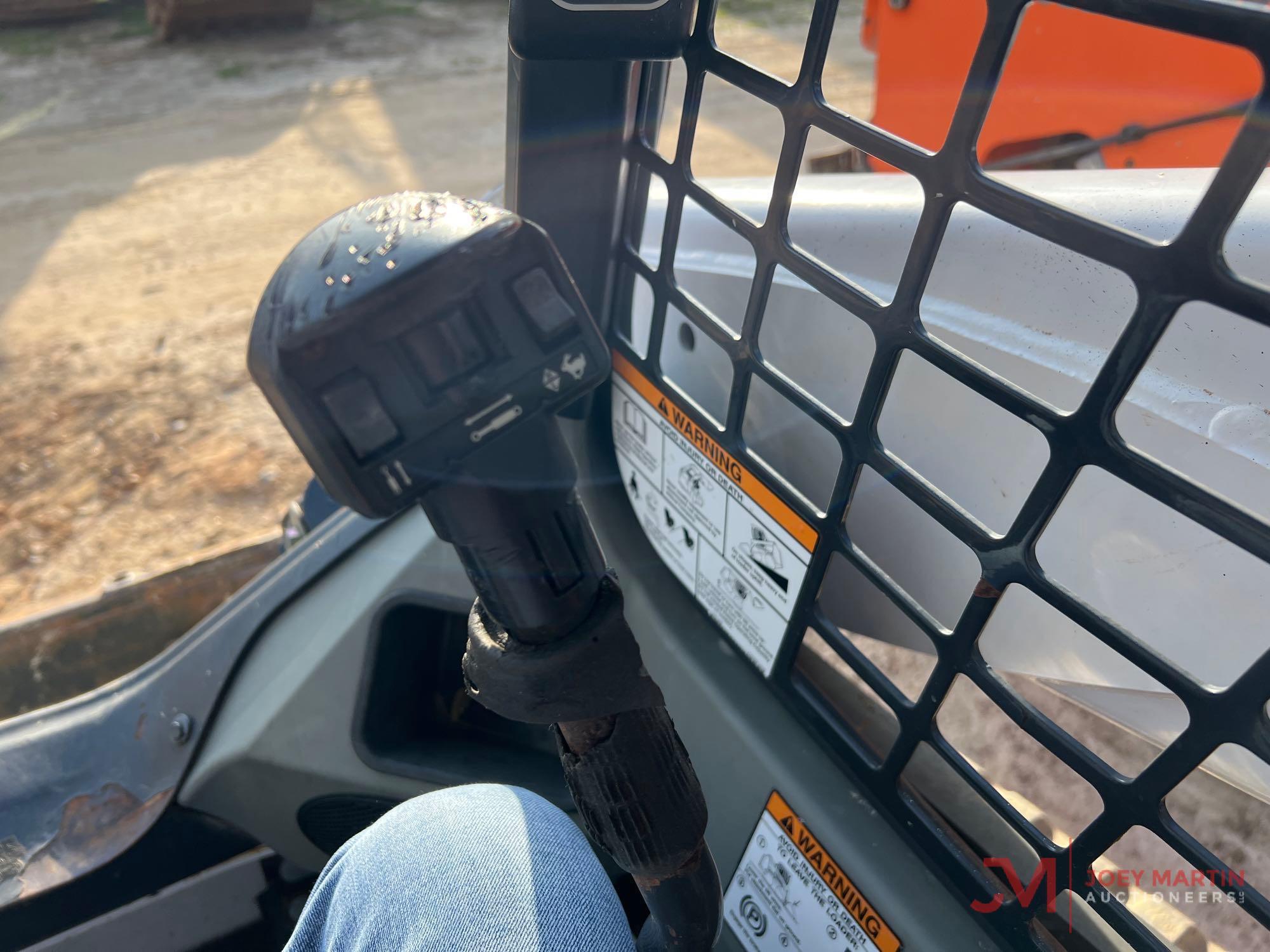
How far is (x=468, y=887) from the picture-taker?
25.5 inches

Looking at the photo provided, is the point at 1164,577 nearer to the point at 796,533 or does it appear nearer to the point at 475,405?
the point at 796,533

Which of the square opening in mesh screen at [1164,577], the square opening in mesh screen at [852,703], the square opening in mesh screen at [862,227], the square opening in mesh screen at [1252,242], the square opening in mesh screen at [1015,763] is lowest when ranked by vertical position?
the square opening in mesh screen at [1015,763]

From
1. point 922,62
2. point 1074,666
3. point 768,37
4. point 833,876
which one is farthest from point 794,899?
point 768,37

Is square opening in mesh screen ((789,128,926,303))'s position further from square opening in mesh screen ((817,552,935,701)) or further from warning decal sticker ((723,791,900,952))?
warning decal sticker ((723,791,900,952))

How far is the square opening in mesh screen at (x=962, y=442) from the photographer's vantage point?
21.4 inches

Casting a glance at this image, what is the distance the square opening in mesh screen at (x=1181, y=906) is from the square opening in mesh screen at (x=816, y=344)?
40 centimetres

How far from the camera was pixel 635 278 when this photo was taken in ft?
2.48

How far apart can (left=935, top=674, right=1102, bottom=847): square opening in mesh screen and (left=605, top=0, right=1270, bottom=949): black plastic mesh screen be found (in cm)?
11

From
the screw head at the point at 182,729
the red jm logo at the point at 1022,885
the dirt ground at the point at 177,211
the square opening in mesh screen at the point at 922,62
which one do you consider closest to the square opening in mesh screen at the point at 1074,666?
the red jm logo at the point at 1022,885

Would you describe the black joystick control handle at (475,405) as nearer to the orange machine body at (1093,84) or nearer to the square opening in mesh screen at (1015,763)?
the square opening in mesh screen at (1015,763)

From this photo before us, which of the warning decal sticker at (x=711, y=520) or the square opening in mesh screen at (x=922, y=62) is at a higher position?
the square opening in mesh screen at (x=922, y=62)

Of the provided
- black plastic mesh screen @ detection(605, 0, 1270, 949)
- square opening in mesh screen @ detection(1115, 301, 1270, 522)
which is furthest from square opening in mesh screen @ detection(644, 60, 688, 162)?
square opening in mesh screen @ detection(1115, 301, 1270, 522)

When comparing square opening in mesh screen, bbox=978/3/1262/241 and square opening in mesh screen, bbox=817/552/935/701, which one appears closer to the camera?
square opening in mesh screen, bbox=817/552/935/701

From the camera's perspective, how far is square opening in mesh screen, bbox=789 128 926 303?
58 cm
